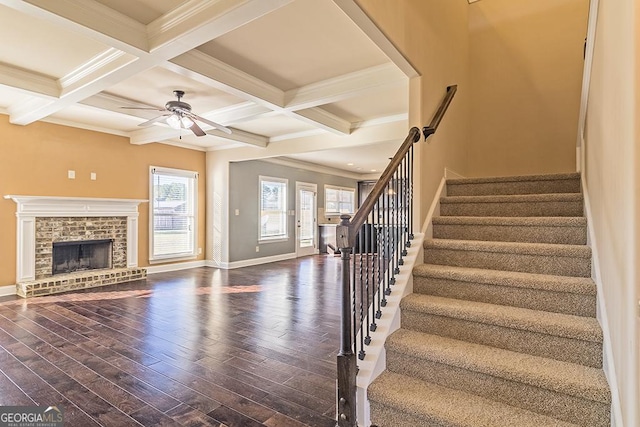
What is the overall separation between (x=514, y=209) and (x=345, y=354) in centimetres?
200

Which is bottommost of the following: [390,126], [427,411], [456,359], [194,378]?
[194,378]

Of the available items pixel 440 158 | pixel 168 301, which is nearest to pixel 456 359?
pixel 440 158

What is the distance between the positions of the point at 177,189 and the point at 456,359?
21.8 ft

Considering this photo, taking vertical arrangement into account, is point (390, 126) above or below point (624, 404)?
above

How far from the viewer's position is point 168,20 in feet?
8.54

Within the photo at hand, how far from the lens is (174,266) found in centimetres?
703

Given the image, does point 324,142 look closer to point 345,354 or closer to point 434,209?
point 434,209

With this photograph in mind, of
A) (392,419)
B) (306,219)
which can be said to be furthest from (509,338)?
(306,219)

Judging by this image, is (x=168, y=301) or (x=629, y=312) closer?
(x=629, y=312)

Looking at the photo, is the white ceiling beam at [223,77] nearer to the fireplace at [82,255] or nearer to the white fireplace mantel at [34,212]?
the white fireplace mantel at [34,212]

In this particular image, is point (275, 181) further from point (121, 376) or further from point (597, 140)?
point (597, 140)

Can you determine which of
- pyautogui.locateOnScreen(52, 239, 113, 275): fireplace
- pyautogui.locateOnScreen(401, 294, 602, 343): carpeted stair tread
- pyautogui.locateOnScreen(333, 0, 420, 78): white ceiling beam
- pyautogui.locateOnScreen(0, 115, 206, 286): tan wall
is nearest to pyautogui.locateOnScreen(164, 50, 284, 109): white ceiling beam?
pyautogui.locateOnScreen(333, 0, 420, 78): white ceiling beam

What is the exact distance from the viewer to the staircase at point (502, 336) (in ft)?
5.13

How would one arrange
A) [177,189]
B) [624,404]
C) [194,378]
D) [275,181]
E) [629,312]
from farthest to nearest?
[275,181] < [177,189] < [194,378] < [624,404] < [629,312]
